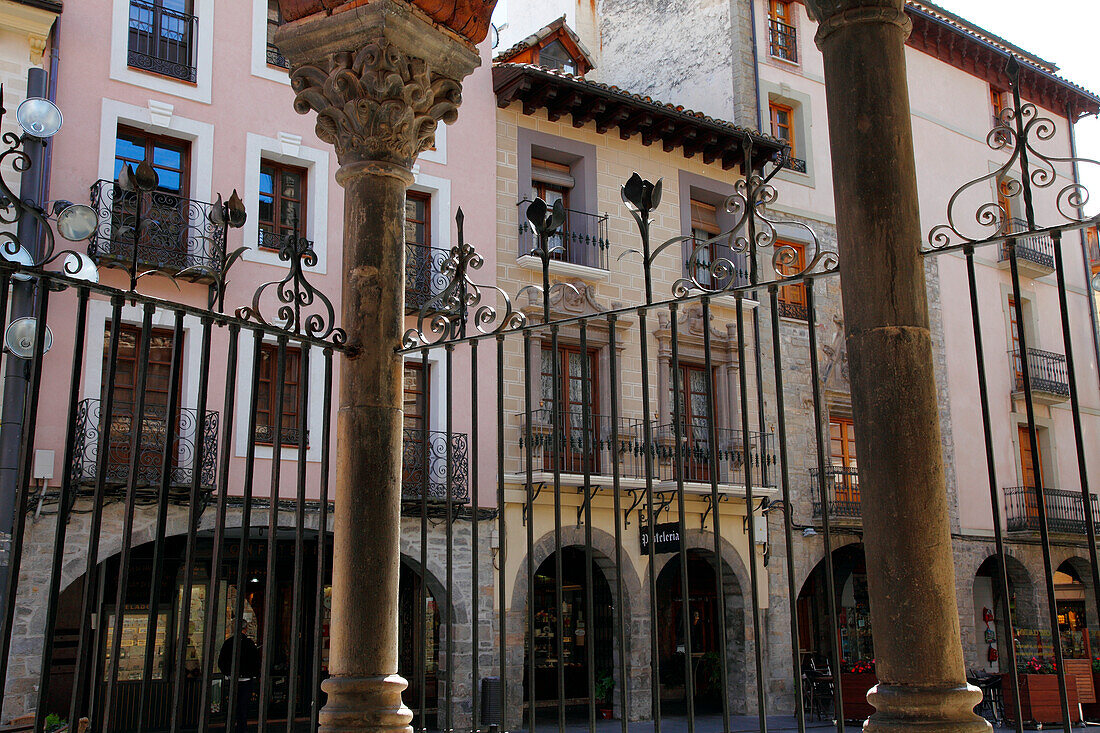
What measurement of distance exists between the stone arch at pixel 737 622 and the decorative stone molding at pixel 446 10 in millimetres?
14691

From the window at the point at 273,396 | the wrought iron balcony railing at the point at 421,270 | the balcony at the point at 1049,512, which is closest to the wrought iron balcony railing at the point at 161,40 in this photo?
the wrought iron balcony railing at the point at 421,270

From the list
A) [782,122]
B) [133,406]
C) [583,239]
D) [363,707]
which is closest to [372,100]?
[363,707]

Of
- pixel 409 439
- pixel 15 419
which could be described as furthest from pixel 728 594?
pixel 15 419

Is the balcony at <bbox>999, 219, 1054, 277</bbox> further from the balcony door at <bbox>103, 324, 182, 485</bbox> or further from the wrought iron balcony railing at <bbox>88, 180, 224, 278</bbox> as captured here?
the balcony door at <bbox>103, 324, 182, 485</bbox>

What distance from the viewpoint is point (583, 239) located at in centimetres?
1845

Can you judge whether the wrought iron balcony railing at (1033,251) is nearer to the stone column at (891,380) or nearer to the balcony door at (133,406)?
the balcony door at (133,406)

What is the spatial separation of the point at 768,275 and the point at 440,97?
16687 millimetres

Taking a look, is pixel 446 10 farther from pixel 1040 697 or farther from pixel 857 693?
pixel 1040 697

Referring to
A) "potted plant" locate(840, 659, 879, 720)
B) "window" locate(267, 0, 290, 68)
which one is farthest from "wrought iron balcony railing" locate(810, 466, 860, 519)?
"window" locate(267, 0, 290, 68)

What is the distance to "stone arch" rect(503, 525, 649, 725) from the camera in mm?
15913

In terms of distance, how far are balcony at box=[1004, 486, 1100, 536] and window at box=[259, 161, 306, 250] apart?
15.5 meters

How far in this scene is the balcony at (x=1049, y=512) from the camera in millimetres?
22453

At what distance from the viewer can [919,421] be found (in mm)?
3039

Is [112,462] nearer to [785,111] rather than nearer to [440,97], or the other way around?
[440,97]
